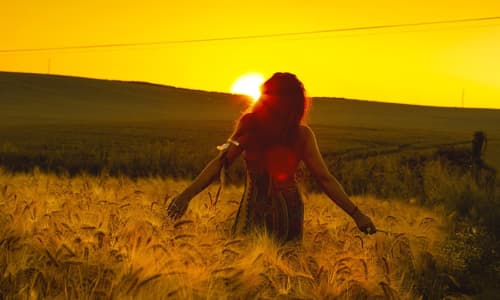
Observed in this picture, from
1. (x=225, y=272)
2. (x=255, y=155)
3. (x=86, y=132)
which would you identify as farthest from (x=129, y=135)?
(x=225, y=272)

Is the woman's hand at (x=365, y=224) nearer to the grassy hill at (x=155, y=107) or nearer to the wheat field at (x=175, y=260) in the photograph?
the wheat field at (x=175, y=260)

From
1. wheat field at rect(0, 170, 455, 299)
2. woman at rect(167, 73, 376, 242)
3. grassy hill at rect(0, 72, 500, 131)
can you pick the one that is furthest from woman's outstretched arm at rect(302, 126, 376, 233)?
grassy hill at rect(0, 72, 500, 131)

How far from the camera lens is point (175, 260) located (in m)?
3.42

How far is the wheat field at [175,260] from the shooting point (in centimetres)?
304

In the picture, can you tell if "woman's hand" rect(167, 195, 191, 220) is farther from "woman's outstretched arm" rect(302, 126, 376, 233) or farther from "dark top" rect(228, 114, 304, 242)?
"woman's outstretched arm" rect(302, 126, 376, 233)

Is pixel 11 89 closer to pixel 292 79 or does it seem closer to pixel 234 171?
pixel 234 171

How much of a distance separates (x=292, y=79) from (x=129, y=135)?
29210mm

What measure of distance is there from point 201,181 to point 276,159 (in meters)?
0.60

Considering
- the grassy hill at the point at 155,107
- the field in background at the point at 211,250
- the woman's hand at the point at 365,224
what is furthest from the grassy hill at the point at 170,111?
the woman's hand at the point at 365,224

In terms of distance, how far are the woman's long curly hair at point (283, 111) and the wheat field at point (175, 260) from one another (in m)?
0.68

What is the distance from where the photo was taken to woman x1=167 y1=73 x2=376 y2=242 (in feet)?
16.8

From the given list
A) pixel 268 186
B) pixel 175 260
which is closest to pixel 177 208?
pixel 268 186

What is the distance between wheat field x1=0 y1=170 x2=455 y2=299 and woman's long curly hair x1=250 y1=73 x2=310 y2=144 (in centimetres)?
68

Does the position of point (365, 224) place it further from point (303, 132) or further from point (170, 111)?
point (170, 111)
